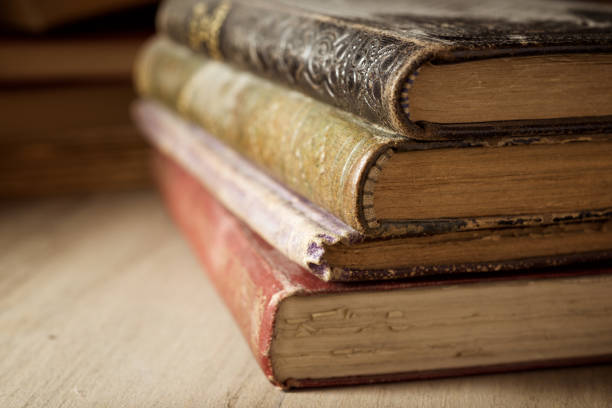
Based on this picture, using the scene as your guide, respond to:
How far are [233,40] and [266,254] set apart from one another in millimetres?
337

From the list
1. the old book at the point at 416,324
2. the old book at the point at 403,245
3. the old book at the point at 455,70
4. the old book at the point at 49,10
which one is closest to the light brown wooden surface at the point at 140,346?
the old book at the point at 416,324

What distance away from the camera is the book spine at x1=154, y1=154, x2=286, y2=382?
31.0 inches

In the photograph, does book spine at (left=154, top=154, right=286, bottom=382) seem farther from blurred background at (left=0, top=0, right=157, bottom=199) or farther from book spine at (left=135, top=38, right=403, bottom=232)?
blurred background at (left=0, top=0, right=157, bottom=199)

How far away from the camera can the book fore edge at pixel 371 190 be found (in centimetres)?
71

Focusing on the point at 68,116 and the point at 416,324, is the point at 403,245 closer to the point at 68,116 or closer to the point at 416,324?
the point at 416,324

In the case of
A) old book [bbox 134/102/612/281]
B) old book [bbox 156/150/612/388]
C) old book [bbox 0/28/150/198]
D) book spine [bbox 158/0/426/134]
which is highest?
book spine [bbox 158/0/426/134]

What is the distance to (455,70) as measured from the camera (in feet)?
2.34

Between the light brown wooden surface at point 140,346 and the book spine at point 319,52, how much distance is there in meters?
0.31

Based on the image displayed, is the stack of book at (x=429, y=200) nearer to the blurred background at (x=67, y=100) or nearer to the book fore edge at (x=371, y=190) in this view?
the book fore edge at (x=371, y=190)

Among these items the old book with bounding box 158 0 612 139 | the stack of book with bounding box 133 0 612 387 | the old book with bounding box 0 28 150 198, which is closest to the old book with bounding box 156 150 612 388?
the stack of book with bounding box 133 0 612 387

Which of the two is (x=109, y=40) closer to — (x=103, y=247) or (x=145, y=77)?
(x=145, y=77)

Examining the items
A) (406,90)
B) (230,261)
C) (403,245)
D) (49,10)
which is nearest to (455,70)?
(406,90)

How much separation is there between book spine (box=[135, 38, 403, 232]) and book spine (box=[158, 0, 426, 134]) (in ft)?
0.06

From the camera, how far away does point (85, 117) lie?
1.73 m
